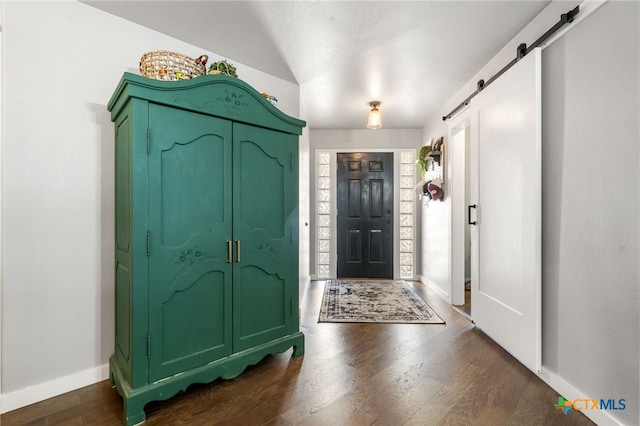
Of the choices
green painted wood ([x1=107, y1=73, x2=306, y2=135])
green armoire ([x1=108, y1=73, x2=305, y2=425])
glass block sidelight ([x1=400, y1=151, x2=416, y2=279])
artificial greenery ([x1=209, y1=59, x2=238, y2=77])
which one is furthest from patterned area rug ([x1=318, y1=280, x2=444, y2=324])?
artificial greenery ([x1=209, y1=59, x2=238, y2=77])

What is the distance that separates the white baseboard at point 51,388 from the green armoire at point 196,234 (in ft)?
0.55

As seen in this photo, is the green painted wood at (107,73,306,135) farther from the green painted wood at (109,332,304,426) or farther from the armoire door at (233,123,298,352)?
the green painted wood at (109,332,304,426)

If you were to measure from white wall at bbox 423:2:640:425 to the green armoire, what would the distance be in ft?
5.36

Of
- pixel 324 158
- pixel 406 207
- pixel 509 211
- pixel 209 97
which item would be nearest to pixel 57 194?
pixel 209 97

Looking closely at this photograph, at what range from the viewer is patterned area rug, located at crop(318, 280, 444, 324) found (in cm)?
304

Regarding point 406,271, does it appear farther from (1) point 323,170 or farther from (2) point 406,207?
(1) point 323,170

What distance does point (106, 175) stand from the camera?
195 cm

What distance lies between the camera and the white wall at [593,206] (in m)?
1.38

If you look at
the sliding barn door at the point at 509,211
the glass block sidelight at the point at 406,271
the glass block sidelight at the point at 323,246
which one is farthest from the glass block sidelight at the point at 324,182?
the sliding barn door at the point at 509,211

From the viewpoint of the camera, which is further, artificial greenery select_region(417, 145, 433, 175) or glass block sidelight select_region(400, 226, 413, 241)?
glass block sidelight select_region(400, 226, 413, 241)

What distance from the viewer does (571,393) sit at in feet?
5.54

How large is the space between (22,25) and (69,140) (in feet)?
2.03

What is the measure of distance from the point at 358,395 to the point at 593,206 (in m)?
1.57

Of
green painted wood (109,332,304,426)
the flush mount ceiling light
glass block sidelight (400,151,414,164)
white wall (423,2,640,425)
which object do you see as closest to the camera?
white wall (423,2,640,425)
